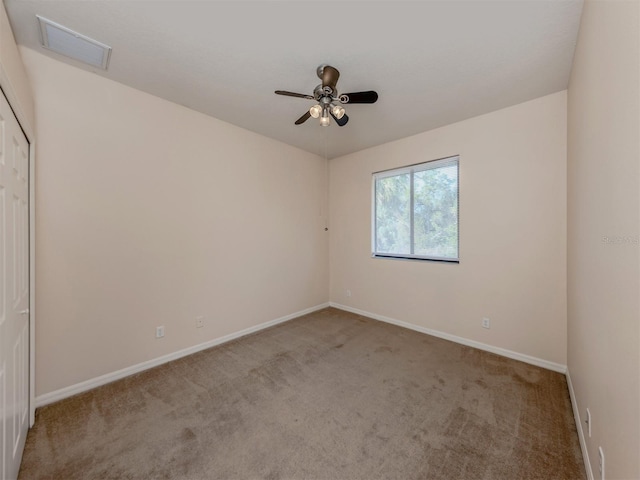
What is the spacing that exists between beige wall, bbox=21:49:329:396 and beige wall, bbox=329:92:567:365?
1.97 metres

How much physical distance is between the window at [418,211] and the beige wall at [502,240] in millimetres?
135

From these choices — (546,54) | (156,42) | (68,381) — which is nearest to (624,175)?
(546,54)

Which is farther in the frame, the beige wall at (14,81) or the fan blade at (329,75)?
the fan blade at (329,75)

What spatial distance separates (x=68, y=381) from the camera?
204 centimetres

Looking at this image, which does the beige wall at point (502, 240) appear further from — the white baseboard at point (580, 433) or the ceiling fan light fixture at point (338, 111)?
the ceiling fan light fixture at point (338, 111)

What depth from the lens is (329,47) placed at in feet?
6.02

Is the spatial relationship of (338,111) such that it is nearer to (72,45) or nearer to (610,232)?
(610,232)

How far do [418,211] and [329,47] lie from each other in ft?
7.59

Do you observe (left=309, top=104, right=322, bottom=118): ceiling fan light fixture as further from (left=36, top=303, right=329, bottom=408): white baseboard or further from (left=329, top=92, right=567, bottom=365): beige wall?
(left=36, top=303, right=329, bottom=408): white baseboard

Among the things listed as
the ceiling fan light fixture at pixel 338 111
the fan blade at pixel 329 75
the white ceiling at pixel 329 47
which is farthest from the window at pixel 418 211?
the fan blade at pixel 329 75

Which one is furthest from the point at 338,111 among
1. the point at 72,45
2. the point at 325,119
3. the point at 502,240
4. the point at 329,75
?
the point at 502,240

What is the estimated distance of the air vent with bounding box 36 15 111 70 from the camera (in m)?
1.68

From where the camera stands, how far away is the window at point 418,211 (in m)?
3.16

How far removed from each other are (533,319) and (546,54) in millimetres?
2311
